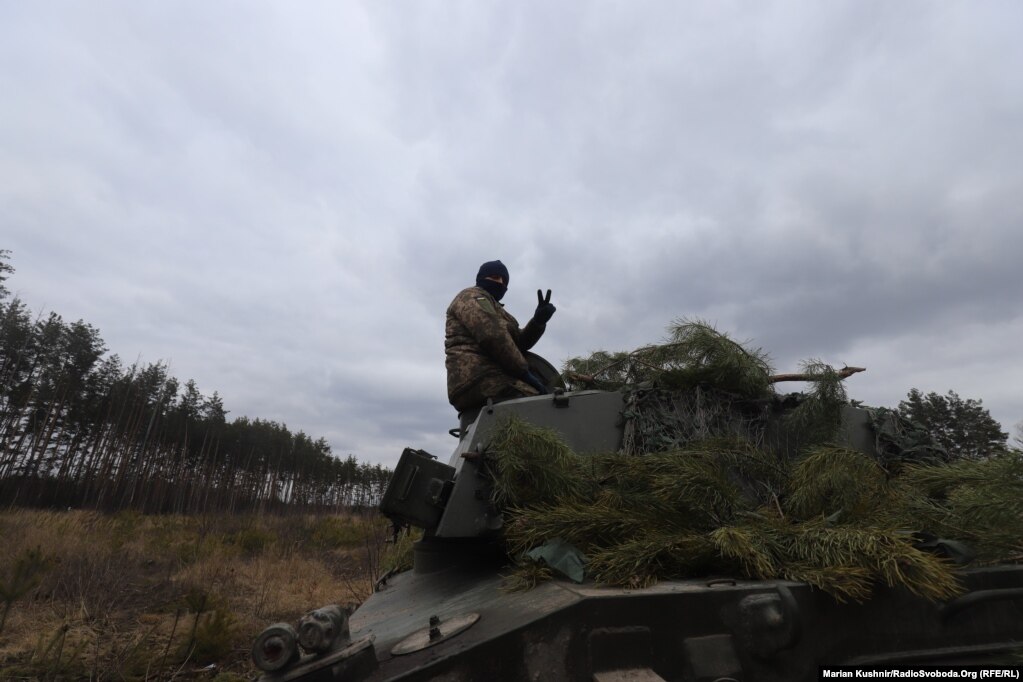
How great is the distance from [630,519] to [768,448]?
138 cm

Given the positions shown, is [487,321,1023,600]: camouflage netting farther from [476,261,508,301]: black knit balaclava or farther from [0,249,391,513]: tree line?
[0,249,391,513]: tree line

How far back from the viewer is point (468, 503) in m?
3.19

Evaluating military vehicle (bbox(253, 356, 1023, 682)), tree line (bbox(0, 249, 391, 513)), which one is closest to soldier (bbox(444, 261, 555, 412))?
military vehicle (bbox(253, 356, 1023, 682))

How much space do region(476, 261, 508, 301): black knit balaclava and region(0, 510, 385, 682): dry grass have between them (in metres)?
3.11

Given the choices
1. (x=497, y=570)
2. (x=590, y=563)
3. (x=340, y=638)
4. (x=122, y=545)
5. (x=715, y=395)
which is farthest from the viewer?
(x=122, y=545)

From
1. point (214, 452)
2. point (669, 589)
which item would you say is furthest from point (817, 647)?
point (214, 452)

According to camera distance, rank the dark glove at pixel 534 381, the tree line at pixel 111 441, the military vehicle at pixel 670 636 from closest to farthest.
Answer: the military vehicle at pixel 670 636
the dark glove at pixel 534 381
the tree line at pixel 111 441

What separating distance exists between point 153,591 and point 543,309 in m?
8.14

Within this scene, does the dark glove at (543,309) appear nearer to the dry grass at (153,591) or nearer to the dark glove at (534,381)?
the dark glove at (534,381)

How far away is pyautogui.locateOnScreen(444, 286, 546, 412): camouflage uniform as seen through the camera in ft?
13.0

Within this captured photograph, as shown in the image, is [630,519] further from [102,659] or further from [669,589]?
[102,659]

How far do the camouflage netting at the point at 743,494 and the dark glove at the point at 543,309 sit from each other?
93 centimetres

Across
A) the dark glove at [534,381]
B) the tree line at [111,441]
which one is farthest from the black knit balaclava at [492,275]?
the tree line at [111,441]

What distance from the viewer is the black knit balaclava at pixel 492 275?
Answer: 4.64 meters
